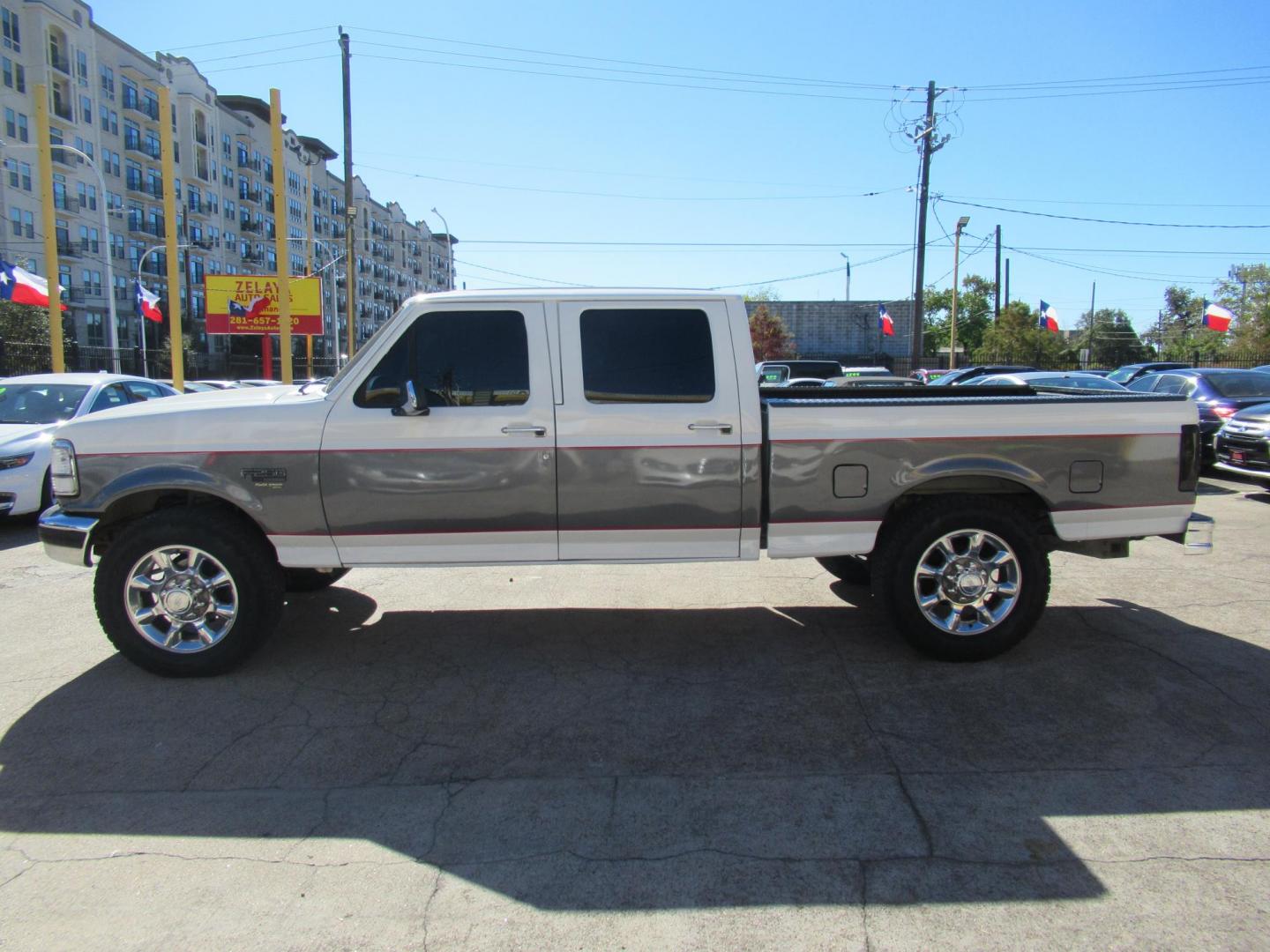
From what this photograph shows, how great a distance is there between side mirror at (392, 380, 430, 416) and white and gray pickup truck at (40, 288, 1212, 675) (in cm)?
1

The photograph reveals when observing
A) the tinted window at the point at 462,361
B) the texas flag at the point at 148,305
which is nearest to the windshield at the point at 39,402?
the tinted window at the point at 462,361

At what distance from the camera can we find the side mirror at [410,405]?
463cm

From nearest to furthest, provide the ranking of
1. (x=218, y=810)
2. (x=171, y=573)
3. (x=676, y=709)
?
(x=218, y=810)
(x=676, y=709)
(x=171, y=573)

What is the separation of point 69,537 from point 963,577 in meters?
5.00

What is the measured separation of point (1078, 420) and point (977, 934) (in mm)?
3173

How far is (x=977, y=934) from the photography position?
2.71 m

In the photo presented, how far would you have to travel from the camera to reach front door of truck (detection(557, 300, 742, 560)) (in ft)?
15.7

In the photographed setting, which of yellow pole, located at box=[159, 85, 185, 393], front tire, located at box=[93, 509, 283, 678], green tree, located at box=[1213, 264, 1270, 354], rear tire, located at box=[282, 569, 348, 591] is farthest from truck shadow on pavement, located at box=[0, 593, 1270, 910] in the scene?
green tree, located at box=[1213, 264, 1270, 354]

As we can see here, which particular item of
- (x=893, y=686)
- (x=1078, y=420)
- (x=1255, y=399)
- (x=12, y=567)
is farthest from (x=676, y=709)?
(x=1255, y=399)

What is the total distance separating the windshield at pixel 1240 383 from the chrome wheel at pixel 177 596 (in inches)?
574

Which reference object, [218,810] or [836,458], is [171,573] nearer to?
[218,810]

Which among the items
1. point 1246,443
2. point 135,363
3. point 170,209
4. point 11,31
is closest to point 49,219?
point 170,209

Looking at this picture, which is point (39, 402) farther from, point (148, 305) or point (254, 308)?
point (148, 305)

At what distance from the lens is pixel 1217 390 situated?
1369 centimetres
